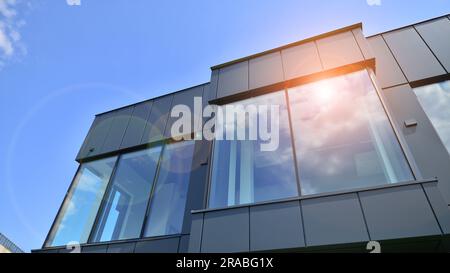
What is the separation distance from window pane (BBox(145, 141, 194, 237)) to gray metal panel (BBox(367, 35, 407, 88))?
4.77 meters

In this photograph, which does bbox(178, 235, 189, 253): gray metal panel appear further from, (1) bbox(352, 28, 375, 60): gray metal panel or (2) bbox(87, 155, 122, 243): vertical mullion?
(1) bbox(352, 28, 375, 60): gray metal panel

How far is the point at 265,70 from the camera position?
5.77 metres

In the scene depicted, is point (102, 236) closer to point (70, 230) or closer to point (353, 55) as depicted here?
point (70, 230)

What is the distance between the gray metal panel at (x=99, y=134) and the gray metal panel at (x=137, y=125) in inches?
34.3

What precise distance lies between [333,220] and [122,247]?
4.41 metres

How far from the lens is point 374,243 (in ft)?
9.39

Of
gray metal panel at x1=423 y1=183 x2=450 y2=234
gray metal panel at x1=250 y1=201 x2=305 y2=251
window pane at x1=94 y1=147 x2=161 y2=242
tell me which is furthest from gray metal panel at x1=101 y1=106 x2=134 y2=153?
gray metal panel at x1=423 y1=183 x2=450 y2=234

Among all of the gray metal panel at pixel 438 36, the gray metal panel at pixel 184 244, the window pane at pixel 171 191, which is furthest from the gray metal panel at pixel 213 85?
the gray metal panel at pixel 438 36

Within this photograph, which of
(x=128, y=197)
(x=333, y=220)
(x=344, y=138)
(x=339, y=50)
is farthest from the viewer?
(x=128, y=197)

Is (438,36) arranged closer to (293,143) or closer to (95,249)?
(293,143)

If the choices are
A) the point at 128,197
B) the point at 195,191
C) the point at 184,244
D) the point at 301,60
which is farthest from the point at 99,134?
the point at 301,60

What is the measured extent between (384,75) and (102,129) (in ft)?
26.7

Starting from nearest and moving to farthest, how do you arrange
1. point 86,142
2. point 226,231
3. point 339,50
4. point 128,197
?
point 226,231
point 339,50
point 128,197
point 86,142
